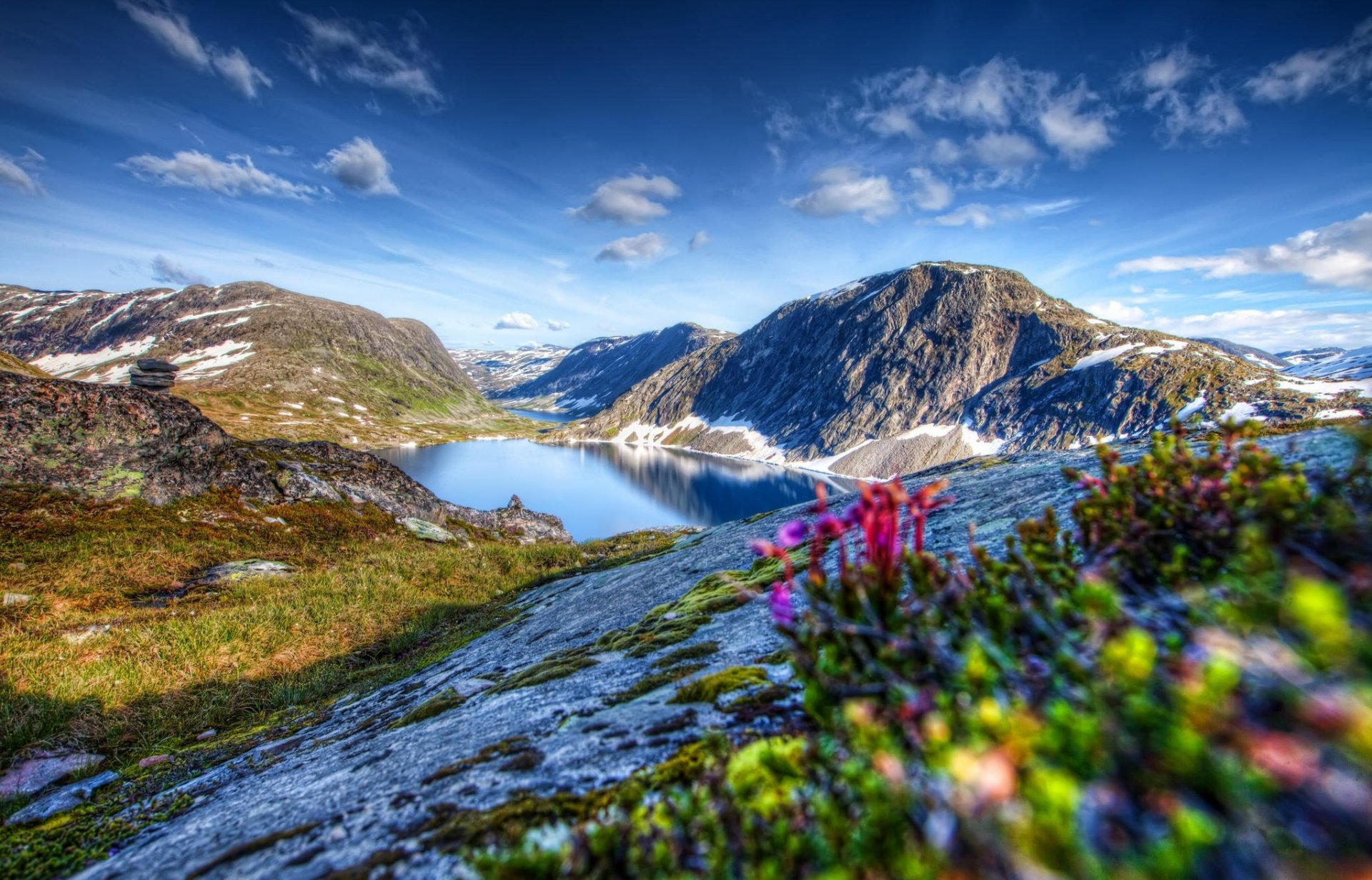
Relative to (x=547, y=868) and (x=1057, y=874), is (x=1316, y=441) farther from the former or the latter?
(x=547, y=868)

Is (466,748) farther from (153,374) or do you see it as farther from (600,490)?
(600,490)

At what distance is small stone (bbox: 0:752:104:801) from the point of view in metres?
8.44

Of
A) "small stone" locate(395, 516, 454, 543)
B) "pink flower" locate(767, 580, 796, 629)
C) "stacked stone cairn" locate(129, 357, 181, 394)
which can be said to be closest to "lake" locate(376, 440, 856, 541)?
"stacked stone cairn" locate(129, 357, 181, 394)

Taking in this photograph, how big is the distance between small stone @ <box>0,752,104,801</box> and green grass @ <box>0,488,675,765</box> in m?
0.35

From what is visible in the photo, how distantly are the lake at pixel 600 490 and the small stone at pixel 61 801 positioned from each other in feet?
290

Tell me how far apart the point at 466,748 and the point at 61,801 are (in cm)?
774

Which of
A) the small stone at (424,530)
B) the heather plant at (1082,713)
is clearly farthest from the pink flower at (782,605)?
the small stone at (424,530)

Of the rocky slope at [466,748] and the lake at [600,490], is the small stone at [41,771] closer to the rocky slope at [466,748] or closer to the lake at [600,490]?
the rocky slope at [466,748]

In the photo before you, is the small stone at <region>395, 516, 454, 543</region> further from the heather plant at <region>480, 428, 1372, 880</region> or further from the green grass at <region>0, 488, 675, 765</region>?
the heather plant at <region>480, 428, 1372, 880</region>

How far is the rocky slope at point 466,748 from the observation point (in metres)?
4.04

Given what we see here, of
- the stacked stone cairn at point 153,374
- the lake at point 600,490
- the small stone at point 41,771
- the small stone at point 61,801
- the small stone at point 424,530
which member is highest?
the stacked stone cairn at point 153,374

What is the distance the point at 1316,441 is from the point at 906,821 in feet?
26.6

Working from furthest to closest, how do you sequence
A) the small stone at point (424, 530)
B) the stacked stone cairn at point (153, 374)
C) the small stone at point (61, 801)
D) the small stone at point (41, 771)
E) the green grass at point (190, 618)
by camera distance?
1. the stacked stone cairn at point (153, 374)
2. the small stone at point (424, 530)
3. the green grass at point (190, 618)
4. the small stone at point (41, 771)
5. the small stone at point (61, 801)

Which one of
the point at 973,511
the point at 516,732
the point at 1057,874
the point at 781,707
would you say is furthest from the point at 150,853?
the point at 973,511
